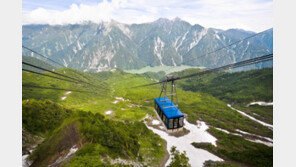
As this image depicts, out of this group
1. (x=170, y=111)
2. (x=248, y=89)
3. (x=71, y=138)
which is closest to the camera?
(x=71, y=138)

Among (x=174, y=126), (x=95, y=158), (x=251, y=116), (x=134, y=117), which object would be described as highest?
(x=174, y=126)

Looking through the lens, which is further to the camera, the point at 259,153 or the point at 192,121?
the point at 192,121

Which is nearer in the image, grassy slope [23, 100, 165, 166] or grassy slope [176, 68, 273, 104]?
grassy slope [23, 100, 165, 166]

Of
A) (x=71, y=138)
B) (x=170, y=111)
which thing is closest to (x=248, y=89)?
(x=170, y=111)

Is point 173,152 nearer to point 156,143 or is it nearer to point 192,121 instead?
point 156,143

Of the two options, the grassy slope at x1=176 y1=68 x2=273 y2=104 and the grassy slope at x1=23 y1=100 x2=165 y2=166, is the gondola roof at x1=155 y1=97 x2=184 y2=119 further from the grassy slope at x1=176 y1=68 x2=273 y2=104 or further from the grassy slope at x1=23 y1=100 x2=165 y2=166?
the grassy slope at x1=176 y1=68 x2=273 y2=104

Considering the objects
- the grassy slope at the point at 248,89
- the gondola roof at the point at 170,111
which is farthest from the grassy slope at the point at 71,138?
the grassy slope at the point at 248,89

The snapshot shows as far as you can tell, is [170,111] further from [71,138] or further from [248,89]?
[248,89]

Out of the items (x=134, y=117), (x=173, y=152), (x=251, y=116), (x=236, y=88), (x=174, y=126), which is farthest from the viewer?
(x=236, y=88)

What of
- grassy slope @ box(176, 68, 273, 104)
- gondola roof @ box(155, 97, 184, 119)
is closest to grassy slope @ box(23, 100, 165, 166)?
gondola roof @ box(155, 97, 184, 119)

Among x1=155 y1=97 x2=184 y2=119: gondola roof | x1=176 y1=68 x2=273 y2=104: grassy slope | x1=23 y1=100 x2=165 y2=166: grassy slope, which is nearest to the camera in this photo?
x1=23 y1=100 x2=165 y2=166: grassy slope

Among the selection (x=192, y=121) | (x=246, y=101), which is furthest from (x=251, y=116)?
(x=192, y=121)
